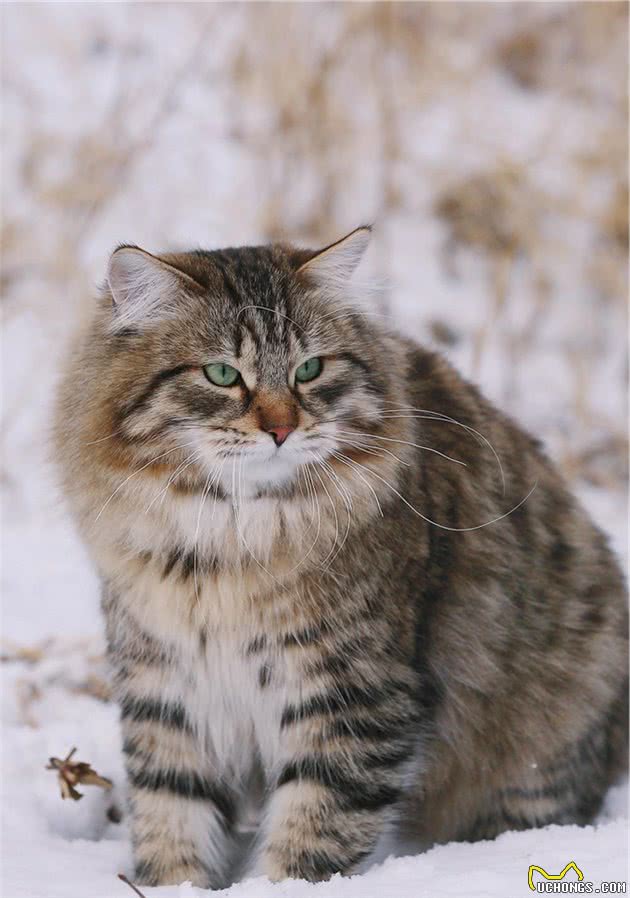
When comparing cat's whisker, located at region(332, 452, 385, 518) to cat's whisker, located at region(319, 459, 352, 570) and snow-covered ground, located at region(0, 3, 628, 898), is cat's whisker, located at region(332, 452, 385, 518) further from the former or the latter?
snow-covered ground, located at region(0, 3, 628, 898)

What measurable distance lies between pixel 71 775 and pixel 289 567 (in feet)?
2.67

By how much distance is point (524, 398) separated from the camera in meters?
5.31

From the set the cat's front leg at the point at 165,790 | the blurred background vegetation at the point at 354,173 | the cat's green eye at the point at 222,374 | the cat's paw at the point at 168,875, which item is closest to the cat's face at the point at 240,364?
the cat's green eye at the point at 222,374

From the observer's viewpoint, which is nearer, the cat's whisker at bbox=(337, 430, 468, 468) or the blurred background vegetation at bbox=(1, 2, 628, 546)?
the cat's whisker at bbox=(337, 430, 468, 468)

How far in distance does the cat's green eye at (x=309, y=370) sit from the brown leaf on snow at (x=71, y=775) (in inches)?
41.7

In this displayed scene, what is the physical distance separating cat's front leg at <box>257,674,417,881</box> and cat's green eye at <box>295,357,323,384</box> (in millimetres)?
621

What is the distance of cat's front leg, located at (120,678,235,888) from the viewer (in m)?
2.41

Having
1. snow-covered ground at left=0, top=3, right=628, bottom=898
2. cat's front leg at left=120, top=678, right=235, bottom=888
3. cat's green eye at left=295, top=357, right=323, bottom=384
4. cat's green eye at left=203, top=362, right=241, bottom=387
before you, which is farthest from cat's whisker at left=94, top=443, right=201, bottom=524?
snow-covered ground at left=0, top=3, right=628, bottom=898

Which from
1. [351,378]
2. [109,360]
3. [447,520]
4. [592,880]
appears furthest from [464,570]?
[109,360]

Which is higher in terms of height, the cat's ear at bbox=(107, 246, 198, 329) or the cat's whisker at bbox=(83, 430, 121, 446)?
the cat's ear at bbox=(107, 246, 198, 329)

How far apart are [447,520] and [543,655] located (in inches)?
16.7

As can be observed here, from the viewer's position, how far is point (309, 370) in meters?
2.23

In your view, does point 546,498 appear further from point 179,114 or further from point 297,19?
point 179,114

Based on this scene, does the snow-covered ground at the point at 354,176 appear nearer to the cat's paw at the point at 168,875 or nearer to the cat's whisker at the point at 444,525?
the cat's paw at the point at 168,875
